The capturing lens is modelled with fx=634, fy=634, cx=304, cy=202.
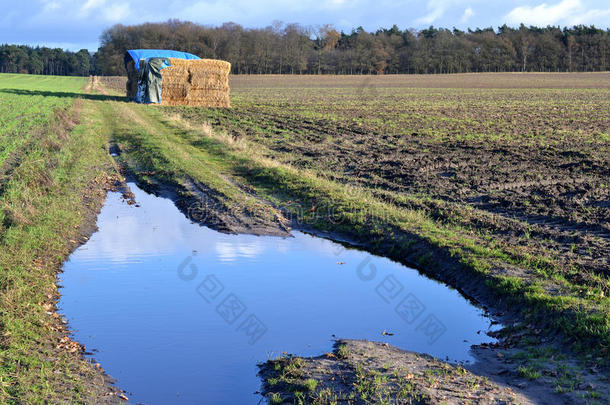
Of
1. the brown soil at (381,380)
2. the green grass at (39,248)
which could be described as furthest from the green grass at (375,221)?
the green grass at (39,248)

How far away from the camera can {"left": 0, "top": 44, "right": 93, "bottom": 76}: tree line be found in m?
139

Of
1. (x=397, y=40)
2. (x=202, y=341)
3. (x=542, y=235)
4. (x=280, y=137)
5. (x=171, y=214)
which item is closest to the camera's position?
(x=202, y=341)

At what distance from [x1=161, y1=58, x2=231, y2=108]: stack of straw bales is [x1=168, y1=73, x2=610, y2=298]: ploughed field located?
2772 mm

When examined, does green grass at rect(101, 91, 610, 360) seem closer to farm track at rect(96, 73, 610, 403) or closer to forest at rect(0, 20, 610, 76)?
farm track at rect(96, 73, 610, 403)

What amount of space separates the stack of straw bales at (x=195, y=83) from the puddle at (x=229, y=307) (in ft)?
96.3

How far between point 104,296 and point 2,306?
161 cm

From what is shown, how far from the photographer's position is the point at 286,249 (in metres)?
11.4

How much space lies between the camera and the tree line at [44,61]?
139 m

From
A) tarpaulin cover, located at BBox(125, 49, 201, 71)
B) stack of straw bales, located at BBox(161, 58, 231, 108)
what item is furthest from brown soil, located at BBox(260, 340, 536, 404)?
tarpaulin cover, located at BBox(125, 49, 201, 71)

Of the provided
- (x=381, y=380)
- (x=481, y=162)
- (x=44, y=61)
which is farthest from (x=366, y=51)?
(x=381, y=380)

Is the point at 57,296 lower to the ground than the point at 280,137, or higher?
lower

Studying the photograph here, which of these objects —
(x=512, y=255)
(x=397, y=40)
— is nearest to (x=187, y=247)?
(x=512, y=255)

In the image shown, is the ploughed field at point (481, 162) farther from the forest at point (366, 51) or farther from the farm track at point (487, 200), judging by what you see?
the forest at point (366, 51)

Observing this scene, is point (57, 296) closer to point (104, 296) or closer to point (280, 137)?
point (104, 296)
